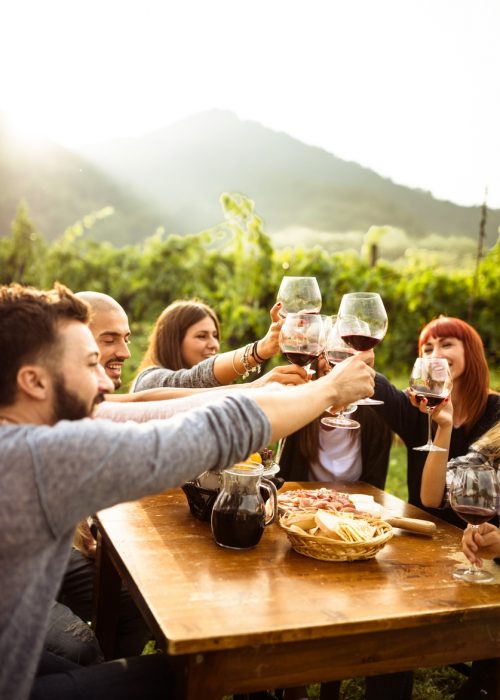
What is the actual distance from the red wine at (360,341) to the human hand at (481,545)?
0.58 m

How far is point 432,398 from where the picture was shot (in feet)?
6.84

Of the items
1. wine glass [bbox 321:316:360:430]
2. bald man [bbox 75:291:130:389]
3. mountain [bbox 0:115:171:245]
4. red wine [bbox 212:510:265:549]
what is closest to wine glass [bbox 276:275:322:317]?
wine glass [bbox 321:316:360:430]

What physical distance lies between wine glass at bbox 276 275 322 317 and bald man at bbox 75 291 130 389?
88cm

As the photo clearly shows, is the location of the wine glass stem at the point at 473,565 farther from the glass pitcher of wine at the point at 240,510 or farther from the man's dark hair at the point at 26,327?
the man's dark hair at the point at 26,327

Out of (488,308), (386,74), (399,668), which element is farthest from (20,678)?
(386,74)

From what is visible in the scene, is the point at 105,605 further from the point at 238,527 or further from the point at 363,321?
the point at 363,321

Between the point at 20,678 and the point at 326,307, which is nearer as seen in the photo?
the point at 20,678

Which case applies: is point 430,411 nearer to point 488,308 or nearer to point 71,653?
point 71,653

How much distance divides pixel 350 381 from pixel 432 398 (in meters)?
0.59

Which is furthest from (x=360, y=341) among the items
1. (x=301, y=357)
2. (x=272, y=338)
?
(x=272, y=338)

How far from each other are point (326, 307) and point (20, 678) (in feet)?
13.3

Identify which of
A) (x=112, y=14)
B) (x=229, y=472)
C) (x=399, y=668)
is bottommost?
(x=399, y=668)

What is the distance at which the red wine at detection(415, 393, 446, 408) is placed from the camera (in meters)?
2.07

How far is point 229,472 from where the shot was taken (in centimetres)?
172
